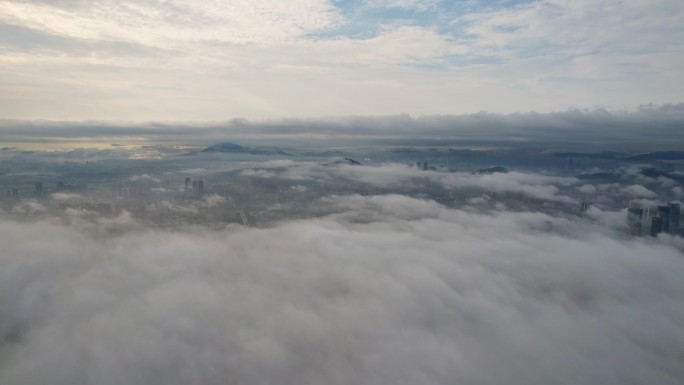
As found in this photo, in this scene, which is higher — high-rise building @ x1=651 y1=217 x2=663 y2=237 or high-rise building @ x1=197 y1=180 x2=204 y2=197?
high-rise building @ x1=197 y1=180 x2=204 y2=197

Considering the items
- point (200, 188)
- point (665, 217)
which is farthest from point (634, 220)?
point (200, 188)

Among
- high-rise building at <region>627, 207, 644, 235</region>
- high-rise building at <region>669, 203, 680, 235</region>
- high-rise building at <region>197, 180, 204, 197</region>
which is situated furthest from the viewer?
high-rise building at <region>197, 180, 204, 197</region>

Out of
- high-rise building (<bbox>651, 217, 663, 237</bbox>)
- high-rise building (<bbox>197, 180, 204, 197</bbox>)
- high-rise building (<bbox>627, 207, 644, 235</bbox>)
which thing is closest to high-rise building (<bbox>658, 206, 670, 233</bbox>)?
high-rise building (<bbox>651, 217, 663, 237</bbox>)

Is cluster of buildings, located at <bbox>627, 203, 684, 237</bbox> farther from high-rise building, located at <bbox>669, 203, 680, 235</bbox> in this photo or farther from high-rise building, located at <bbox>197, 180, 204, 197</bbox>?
high-rise building, located at <bbox>197, 180, 204, 197</bbox>

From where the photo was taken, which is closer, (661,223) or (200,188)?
(661,223)

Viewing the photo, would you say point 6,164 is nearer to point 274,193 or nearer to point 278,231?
point 274,193

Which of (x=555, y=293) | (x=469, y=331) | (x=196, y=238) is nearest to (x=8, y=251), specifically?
(x=196, y=238)

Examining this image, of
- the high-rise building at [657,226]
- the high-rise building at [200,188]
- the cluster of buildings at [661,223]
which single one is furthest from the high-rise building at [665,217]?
the high-rise building at [200,188]

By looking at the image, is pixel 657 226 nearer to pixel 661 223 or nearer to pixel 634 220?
pixel 661 223
